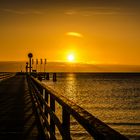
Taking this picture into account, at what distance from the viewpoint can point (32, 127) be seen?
9242 millimetres

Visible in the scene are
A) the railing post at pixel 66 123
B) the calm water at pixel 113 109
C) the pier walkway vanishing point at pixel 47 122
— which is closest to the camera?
the pier walkway vanishing point at pixel 47 122


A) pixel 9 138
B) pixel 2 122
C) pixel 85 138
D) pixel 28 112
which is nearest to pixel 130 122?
pixel 85 138

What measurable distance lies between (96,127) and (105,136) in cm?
38

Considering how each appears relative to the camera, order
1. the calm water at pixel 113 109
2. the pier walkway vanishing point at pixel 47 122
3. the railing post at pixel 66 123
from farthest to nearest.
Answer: the calm water at pixel 113 109 < the railing post at pixel 66 123 < the pier walkway vanishing point at pixel 47 122

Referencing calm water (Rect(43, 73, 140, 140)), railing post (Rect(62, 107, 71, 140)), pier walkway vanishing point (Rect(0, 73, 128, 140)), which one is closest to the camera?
pier walkway vanishing point (Rect(0, 73, 128, 140))

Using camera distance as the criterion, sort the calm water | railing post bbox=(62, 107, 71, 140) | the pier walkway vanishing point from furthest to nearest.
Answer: the calm water
railing post bbox=(62, 107, 71, 140)
the pier walkway vanishing point

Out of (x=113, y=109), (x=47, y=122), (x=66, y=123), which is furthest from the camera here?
(x=113, y=109)

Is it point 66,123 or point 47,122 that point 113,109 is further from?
point 66,123

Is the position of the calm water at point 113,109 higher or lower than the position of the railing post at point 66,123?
lower

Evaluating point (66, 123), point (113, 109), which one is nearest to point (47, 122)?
point (66, 123)

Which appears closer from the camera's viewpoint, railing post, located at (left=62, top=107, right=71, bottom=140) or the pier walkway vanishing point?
the pier walkway vanishing point

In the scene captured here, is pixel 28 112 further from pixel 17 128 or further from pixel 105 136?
pixel 105 136

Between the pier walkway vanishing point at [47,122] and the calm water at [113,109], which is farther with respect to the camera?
the calm water at [113,109]

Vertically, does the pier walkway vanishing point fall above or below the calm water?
above
